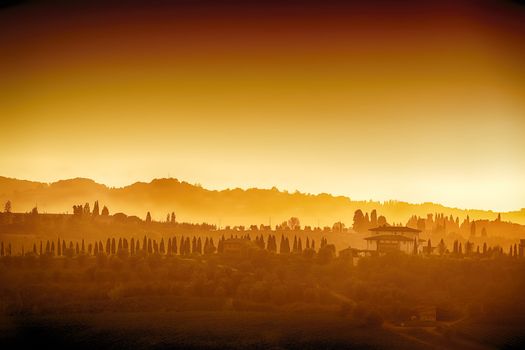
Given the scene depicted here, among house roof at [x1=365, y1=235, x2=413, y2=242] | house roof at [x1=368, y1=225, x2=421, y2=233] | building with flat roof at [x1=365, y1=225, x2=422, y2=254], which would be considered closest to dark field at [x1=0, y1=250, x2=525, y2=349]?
building with flat roof at [x1=365, y1=225, x2=422, y2=254]

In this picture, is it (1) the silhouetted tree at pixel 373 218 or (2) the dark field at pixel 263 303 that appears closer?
(2) the dark field at pixel 263 303

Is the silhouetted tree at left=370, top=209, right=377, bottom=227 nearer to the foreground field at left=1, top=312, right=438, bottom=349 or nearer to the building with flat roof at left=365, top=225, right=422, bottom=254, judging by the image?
the building with flat roof at left=365, top=225, right=422, bottom=254

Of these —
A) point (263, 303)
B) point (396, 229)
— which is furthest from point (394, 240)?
point (263, 303)

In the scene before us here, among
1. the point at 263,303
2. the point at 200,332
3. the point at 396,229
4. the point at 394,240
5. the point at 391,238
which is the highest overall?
the point at 396,229

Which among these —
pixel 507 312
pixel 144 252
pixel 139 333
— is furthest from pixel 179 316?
pixel 507 312

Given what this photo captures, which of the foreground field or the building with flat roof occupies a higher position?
the building with flat roof

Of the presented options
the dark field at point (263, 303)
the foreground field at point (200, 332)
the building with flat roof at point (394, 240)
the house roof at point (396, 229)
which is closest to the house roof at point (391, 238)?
the building with flat roof at point (394, 240)

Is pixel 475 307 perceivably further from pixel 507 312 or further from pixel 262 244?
pixel 262 244

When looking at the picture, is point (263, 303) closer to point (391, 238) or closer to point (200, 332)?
point (200, 332)

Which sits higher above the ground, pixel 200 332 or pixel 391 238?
pixel 391 238

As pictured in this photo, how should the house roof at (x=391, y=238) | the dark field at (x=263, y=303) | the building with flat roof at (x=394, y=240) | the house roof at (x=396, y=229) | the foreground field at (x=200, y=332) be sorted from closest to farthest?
1. the foreground field at (x=200, y=332)
2. the dark field at (x=263, y=303)
3. the building with flat roof at (x=394, y=240)
4. the house roof at (x=391, y=238)
5. the house roof at (x=396, y=229)

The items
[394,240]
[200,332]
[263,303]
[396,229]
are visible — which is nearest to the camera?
Answer: [200,332]

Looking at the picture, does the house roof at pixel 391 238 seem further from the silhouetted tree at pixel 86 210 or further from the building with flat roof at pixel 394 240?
the silhouetted tree at pixel 86 210

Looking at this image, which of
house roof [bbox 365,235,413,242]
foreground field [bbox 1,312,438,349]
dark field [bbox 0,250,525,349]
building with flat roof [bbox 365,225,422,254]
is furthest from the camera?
house roof [bbox 365,235,413,242]
